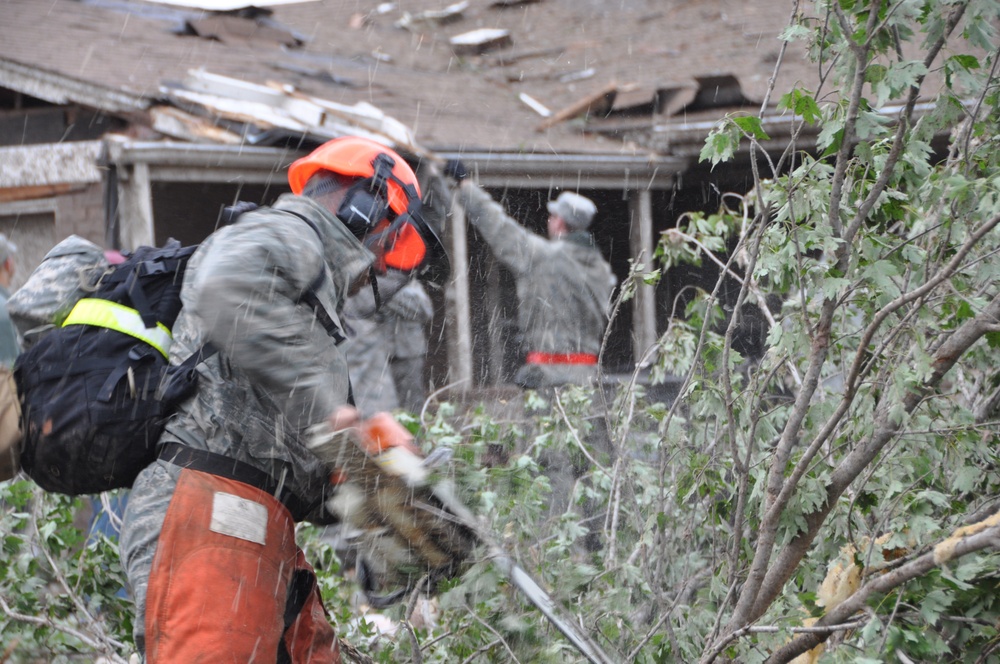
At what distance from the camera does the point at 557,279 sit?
20.4ft

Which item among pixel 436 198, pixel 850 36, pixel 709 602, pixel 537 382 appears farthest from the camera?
pixel 537 382

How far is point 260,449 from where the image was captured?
94.1 inches

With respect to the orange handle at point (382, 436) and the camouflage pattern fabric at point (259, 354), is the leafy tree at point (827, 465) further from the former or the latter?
the camouflage pattern fabric at point (259, 354)

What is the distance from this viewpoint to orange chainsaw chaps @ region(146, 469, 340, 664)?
7.22 ft

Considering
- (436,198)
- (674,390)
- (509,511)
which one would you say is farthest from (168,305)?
(674,390)

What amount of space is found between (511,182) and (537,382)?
2.10 metres

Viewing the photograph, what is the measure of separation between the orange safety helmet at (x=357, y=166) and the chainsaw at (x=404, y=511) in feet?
2.21

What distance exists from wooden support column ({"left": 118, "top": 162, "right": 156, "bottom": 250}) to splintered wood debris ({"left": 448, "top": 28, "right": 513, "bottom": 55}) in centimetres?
437

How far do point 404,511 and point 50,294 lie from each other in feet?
3.55

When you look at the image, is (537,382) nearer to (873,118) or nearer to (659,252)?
(659,252)

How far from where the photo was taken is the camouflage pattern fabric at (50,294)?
2.43 meters

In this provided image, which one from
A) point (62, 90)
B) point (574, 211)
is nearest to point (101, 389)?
point (574, 211)

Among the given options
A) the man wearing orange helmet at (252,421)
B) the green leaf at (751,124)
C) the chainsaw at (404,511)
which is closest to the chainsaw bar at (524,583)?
the chainsaw at (404,511)

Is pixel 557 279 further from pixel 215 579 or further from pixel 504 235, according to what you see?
pixel 215 579
